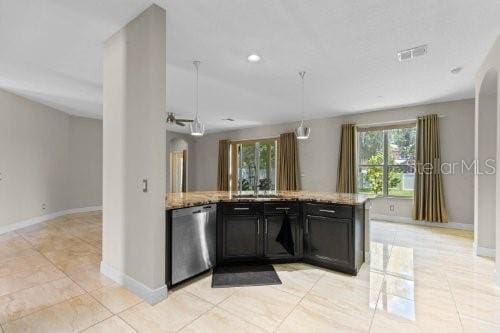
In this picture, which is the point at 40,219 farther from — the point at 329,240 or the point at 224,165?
the point at 329,240

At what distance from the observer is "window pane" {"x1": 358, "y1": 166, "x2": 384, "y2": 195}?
5.90 meters

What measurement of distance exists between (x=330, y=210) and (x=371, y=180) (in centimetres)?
379

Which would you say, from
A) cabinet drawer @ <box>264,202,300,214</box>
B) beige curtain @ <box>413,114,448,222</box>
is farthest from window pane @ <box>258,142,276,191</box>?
cabinet drawer @ <box>264,202,300,214</box>

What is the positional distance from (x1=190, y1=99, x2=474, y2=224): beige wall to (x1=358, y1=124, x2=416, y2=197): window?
0.28 metres

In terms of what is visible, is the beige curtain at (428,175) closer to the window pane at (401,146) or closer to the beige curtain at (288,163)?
the window pane at (401,146)

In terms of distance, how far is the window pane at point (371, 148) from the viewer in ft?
19.3

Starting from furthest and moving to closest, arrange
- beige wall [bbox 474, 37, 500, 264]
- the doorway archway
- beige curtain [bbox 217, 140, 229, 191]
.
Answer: the doorway archway → beige curtain [bbox 217, 140, 229, 191] → beige wall [bbox 474, 37, 500, 264]

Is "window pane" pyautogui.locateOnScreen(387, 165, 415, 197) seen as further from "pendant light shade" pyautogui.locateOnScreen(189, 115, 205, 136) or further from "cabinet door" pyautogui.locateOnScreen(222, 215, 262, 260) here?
"pendant light shade" pyautogui.locateOnScreen(189, 115, 205, 136)

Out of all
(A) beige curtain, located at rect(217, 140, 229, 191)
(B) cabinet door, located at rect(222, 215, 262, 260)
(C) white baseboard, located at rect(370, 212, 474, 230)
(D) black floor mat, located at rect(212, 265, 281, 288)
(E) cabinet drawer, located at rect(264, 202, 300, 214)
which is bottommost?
(D) black floor mat, located at rect(212, 265, 281, 288)

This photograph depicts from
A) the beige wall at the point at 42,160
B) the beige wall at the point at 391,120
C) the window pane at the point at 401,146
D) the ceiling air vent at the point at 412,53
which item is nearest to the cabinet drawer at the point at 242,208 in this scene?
the ceiling air vent at the point at 412,53

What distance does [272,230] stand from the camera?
3.05 m

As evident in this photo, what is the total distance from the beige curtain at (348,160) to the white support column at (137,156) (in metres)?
4.96

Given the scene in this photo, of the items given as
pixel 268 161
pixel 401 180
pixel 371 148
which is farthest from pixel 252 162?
pixel 401 180

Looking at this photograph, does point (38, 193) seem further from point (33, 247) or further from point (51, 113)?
point (33, 247)
